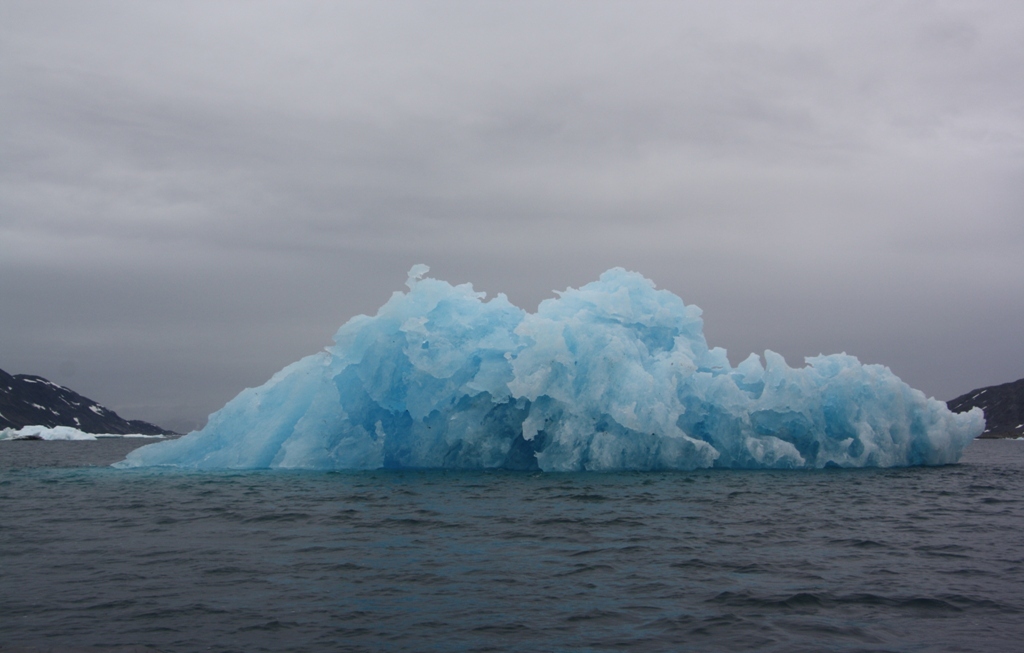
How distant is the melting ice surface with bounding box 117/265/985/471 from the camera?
2033cm

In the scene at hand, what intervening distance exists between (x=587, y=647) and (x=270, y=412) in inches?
726

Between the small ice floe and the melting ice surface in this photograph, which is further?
the small ice floe

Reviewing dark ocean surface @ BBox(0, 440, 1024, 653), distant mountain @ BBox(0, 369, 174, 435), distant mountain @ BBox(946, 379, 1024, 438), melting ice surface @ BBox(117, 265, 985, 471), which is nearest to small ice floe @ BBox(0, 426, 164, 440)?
distant mountain @ BBox(0, 369, 174, 435)

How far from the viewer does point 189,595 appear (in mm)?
7855

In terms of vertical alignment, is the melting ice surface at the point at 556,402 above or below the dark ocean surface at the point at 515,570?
above

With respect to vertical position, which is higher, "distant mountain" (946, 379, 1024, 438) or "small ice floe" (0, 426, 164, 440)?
"distant mountain" (946, 379, 1024, 438)

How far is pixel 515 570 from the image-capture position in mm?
8977

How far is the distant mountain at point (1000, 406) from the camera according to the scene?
95438 millimetres

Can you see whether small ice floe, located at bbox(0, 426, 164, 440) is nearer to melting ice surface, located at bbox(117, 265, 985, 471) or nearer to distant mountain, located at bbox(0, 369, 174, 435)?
distant mountain, located at bbox(0, 369, 174, 435)

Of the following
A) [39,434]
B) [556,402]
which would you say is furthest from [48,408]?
[556,402]

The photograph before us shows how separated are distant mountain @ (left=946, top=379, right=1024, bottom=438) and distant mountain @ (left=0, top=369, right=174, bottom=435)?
126m

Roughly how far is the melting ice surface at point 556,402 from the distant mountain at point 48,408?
105 metres

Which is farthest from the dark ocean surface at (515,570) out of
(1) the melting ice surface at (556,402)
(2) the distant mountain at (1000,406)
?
(2) the distant mountain at (1000,406)

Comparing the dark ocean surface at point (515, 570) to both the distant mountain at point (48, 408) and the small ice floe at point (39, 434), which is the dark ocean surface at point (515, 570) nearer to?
the small ice floe at point (39, 434)
